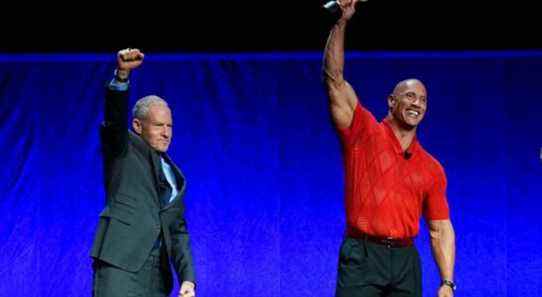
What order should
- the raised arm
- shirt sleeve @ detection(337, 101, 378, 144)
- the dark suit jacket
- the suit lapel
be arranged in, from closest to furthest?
the raised arm → the dark suit jacket → the suit lapel → shirt sleeve @ detection(337, 101, 378, 144)

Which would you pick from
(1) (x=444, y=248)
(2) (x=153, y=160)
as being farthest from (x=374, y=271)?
(2) (x=153, y=160)

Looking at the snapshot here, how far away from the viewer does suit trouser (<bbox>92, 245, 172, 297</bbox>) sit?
307 cm

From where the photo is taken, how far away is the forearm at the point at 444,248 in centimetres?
350

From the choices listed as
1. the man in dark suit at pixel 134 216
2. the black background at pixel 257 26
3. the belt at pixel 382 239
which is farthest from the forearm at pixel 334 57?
the black background at pixel 257 26

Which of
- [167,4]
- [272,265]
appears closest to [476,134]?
[272,265]

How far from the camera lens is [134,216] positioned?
10.3ft

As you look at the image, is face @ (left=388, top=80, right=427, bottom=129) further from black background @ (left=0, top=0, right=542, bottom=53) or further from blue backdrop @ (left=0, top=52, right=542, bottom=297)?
blue backdrop @ (left=0, top=52, right=542, bottom=297)

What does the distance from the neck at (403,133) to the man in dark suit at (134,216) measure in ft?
2.78

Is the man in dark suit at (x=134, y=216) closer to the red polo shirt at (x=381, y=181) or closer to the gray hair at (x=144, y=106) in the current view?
the gray hair at (x=144, y=106)

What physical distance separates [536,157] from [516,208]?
0.31m

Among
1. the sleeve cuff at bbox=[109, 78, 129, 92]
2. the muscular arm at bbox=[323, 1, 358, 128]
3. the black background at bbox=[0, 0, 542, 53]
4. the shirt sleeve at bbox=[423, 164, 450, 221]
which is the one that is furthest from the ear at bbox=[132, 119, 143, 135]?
the black background at bbox=[0, 0, 542, 53]

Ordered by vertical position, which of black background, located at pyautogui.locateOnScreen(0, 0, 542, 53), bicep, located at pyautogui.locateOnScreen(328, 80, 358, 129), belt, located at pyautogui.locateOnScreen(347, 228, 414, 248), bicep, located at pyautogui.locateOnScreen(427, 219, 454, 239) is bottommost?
belt, located at pyautogui.locateOnScreen(347, 228, 414, 248)

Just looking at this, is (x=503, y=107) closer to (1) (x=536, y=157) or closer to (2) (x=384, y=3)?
(1) (x=536, y=157)

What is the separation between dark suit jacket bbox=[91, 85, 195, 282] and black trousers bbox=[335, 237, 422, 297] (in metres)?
0.56
